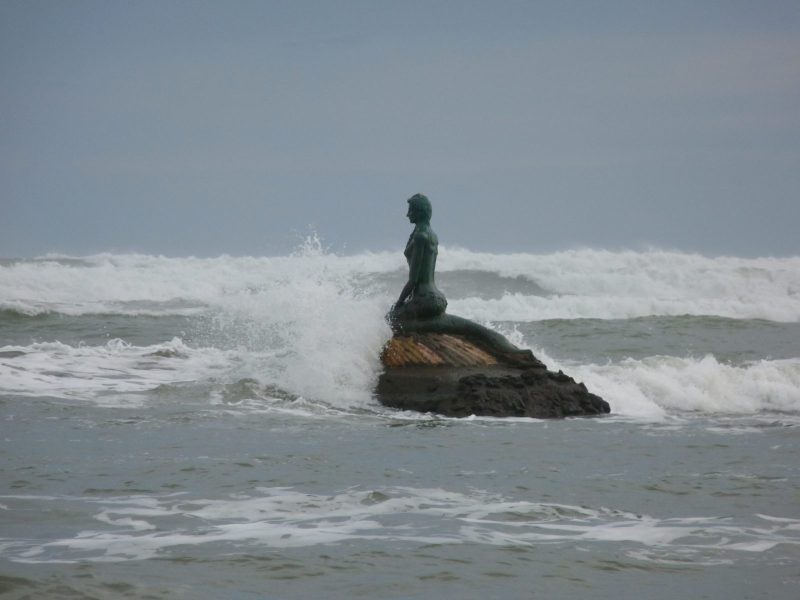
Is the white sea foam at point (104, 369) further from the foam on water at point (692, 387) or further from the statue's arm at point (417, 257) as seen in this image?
the foam on water at point (692, 387)

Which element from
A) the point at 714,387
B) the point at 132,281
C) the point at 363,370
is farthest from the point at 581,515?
the point at 132,281

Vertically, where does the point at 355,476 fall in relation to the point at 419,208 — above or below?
below

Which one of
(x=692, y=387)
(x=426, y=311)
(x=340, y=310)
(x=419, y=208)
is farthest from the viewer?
(x=692, y=387)

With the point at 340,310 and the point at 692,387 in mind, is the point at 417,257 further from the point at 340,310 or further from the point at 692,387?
the point at 692,387

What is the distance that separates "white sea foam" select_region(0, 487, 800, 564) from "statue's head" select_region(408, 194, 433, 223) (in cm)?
592

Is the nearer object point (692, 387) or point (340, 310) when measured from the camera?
point (340, 310)

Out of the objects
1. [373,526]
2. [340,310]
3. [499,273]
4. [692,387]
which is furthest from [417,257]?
[499,273]

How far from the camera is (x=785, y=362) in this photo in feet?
57.2

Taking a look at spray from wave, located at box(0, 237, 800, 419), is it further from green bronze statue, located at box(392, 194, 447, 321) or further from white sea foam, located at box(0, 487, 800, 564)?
white sea foam, located at box(0, 487, 800, 564)

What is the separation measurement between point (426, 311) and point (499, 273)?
87.2ft

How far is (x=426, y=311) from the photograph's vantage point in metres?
13.0

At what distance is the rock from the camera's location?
12.0 metres

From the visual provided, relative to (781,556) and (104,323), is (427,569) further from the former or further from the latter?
(104,323)

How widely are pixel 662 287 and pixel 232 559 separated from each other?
33.8 m
